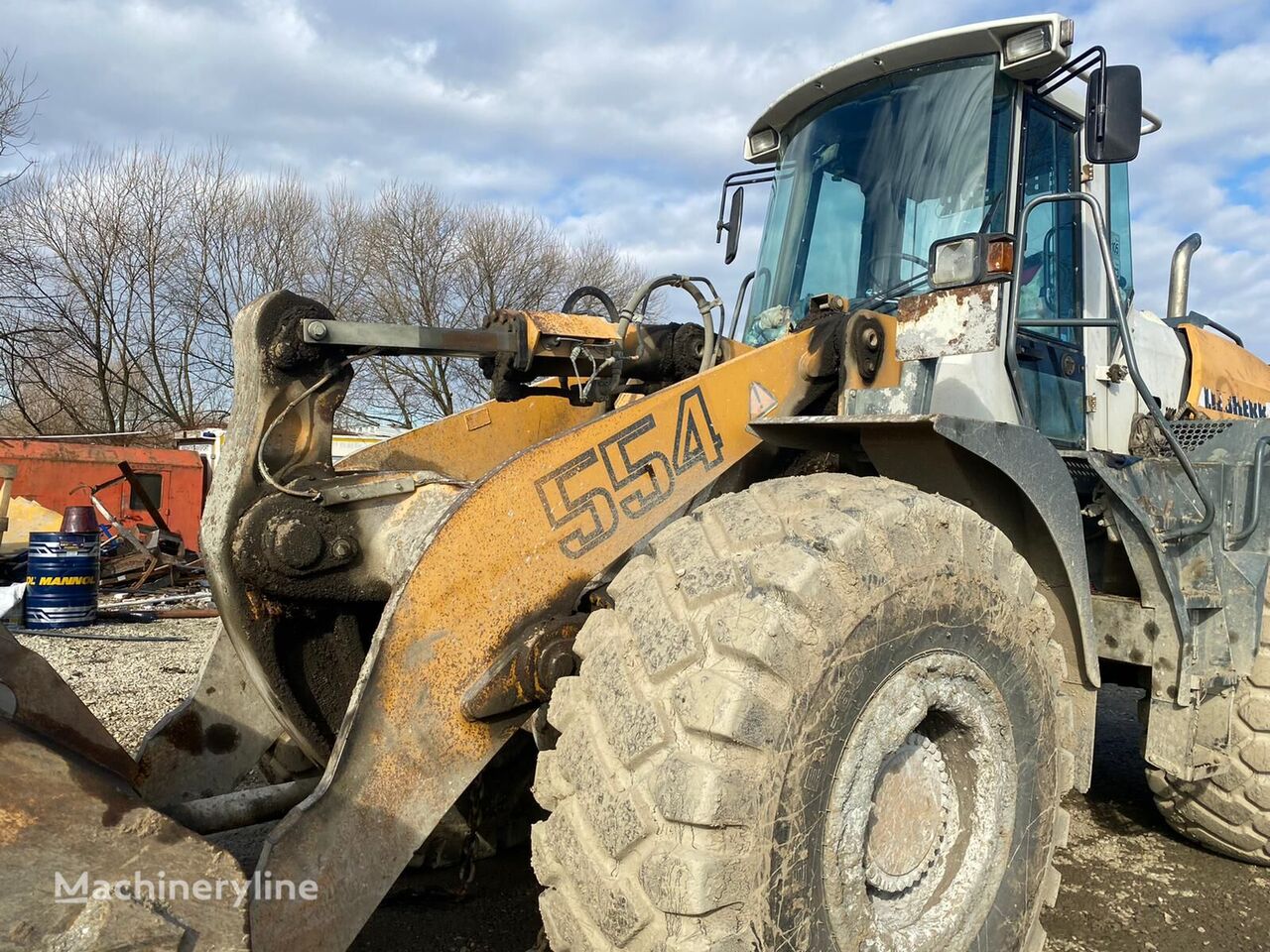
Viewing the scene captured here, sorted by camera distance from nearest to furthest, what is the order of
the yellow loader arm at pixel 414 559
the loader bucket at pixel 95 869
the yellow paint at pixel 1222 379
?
the loader bucket at pixel 95 869, the yellow loader arm at pixel 414 559, the yellow paint at pixel 1222 379

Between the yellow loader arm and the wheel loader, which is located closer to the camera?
the wheel loader

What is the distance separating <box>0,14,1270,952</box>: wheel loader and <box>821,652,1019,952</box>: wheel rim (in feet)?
0.03

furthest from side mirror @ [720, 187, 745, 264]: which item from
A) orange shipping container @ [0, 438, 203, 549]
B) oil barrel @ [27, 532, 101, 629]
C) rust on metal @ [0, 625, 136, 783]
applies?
orange shipping container @ [0, 438, 203, 549]

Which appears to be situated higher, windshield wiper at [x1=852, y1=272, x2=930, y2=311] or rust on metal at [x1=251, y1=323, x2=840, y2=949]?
windshield wiper at [x1=852, y1=272, x2=930, y2=311]

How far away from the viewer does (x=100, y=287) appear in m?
25.7

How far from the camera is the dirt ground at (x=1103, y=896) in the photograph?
3.13 meters

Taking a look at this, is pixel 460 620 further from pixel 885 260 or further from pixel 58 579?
pixel 58 579

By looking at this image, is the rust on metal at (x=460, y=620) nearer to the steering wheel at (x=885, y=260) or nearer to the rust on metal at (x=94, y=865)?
the rust on metal at (x=94, y=865)

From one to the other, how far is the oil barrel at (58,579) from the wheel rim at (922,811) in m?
8.84

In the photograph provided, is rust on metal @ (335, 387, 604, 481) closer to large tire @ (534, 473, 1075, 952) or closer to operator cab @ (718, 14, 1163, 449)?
operator cab @ (718, 14, 1163, 449)

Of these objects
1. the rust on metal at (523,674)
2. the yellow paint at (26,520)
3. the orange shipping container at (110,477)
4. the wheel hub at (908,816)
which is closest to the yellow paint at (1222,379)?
the wheel hub at (908,816)

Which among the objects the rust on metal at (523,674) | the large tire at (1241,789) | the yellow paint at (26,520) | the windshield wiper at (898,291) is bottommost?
the yellow paint at (26,520)

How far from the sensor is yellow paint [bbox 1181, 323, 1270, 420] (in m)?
4.49

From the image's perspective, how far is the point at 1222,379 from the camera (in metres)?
4.67
